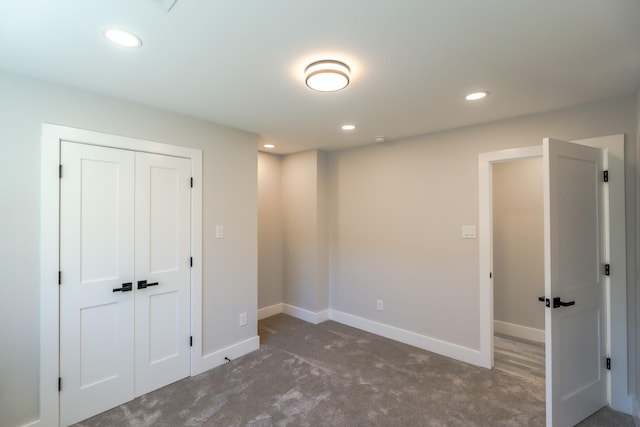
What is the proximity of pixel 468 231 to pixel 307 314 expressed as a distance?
2.51 meters

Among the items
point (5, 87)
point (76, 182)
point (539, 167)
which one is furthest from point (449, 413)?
point (5, 87)

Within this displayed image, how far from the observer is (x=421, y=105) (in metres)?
2.56

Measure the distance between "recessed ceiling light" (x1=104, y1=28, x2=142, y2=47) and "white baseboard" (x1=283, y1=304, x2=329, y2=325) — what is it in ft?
12.2

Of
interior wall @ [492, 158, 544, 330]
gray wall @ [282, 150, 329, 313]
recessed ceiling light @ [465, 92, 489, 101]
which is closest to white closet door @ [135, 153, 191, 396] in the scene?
gray wall @ [282, 150, 329, 313]

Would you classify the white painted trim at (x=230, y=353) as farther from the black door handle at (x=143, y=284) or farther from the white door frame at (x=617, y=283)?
the white door frame at (x=617, y=283)

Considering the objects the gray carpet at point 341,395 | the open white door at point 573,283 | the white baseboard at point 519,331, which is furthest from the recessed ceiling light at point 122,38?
the white baseboard at point 519,331

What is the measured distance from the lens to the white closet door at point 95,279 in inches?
86.7

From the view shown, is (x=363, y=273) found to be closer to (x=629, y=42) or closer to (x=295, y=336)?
(x=295, y=336)

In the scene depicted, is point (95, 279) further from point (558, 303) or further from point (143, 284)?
point (558, 303)

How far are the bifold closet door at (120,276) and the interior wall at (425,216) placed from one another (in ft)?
7.26

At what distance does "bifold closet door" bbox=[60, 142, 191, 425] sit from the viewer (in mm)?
2221

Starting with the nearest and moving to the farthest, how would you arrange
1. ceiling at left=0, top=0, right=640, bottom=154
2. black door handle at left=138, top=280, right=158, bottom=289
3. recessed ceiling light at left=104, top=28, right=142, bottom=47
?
ceiling at left=0, top=0, right=640, bottom=154 < recessed ceiling light at left=104, top=28, right=142, bottom=47 < black door handle at left=138, top=280, right=158, bottom=289

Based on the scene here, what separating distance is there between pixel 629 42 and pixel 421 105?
4.07 ft

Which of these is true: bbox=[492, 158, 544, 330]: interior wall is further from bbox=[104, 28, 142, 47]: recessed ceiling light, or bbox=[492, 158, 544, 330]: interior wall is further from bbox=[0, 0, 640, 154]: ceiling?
bbox=[104, 28, 142, 47]: recessed ceiling light
